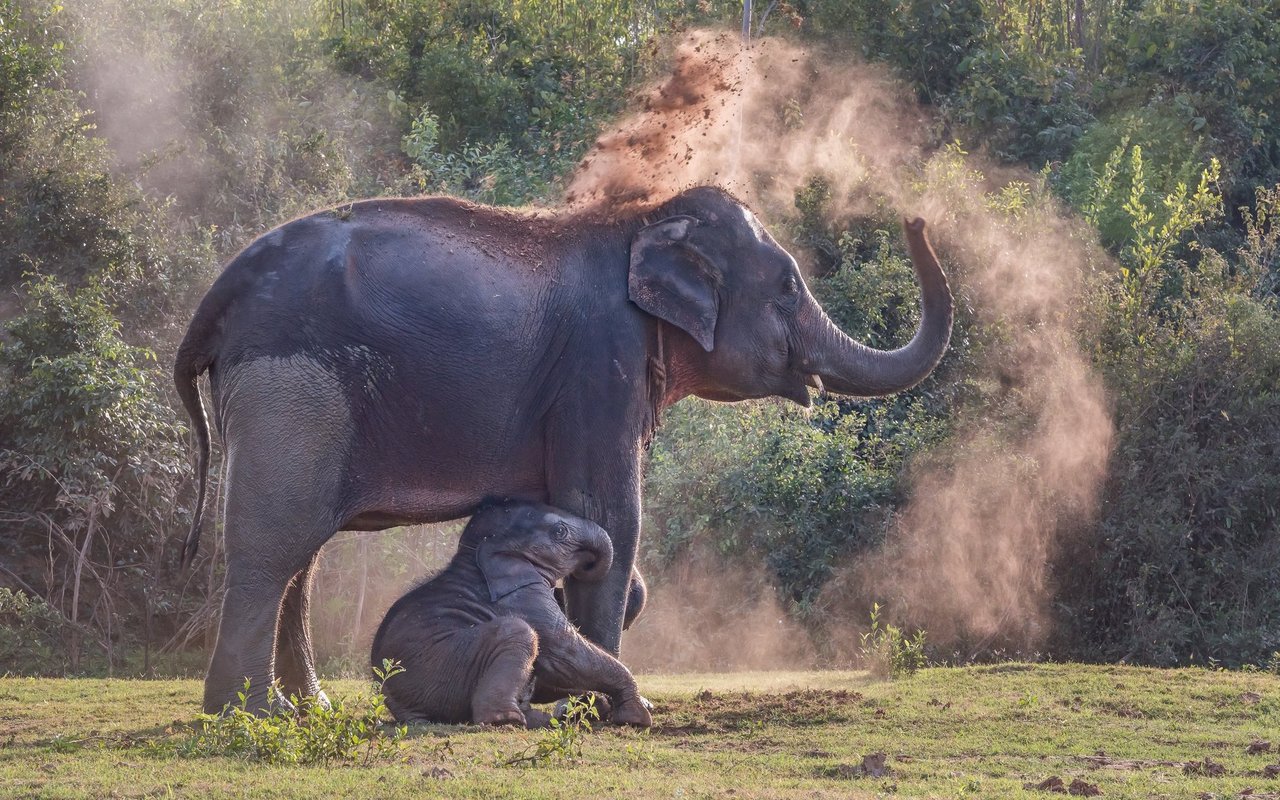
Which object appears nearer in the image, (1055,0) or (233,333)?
(233,333)

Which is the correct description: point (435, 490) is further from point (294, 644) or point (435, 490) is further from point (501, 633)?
point (294, 644)

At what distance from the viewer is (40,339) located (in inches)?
621

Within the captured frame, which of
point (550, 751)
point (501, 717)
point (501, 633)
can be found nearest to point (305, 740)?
point (550, 751)

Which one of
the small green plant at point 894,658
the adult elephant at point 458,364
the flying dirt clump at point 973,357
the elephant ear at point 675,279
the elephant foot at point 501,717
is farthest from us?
the small green plant at point 894,658

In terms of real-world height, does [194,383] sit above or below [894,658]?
above

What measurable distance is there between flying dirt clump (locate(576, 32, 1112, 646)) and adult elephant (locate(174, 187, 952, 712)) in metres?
0.84

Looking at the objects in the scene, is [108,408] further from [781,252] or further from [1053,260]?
[1053,260]

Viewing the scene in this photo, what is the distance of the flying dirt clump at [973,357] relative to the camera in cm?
1148

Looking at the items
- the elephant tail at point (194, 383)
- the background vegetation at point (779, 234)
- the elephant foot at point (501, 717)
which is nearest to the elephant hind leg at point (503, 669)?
the elephant foot at point (501, 717)

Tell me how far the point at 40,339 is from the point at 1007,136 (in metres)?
13.4

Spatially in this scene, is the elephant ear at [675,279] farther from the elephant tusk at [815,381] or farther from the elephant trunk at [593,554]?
the elephant trunk at [593,554]

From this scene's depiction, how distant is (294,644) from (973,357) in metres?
10.1

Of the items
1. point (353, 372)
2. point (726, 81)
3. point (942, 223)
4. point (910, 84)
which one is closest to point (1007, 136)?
point (910, 84)

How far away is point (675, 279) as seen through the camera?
34.0ft
